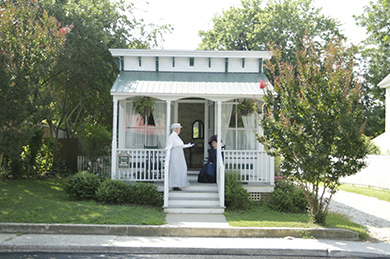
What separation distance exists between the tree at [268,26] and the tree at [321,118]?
1949 centimetres

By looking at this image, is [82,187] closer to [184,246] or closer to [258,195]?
[184,246]

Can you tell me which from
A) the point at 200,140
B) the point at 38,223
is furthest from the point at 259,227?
the point at 200,140

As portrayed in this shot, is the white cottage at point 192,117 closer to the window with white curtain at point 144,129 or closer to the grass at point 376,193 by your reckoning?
the window with white curtain at point 144,129

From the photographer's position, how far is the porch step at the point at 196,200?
32.9 feet

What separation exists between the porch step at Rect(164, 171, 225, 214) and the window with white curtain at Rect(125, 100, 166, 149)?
7.60 ft

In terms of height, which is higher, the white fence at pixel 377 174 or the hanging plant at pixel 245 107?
the hanging plant at pixel 245 107

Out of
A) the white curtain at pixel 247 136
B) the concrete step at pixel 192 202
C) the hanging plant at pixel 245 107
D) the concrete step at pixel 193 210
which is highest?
the hanging plant at pixel 245 107

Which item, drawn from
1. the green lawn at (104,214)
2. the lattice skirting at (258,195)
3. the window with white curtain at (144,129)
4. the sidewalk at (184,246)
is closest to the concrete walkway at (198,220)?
the green lawn at (104,214)

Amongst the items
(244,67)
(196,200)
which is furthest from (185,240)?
(244,67)

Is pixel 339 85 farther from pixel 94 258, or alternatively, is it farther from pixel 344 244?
pixel 94 258

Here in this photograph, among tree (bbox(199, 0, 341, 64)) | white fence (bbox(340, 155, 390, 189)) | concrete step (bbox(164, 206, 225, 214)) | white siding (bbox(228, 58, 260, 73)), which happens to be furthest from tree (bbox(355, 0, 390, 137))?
concrete step (bbox(164, 206, 225, 214))

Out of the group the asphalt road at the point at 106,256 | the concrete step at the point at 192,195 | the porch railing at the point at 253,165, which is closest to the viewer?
the asphalt road at the point at 106,256

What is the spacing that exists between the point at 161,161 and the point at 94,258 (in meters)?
4.95

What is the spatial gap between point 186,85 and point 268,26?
1937 cm
